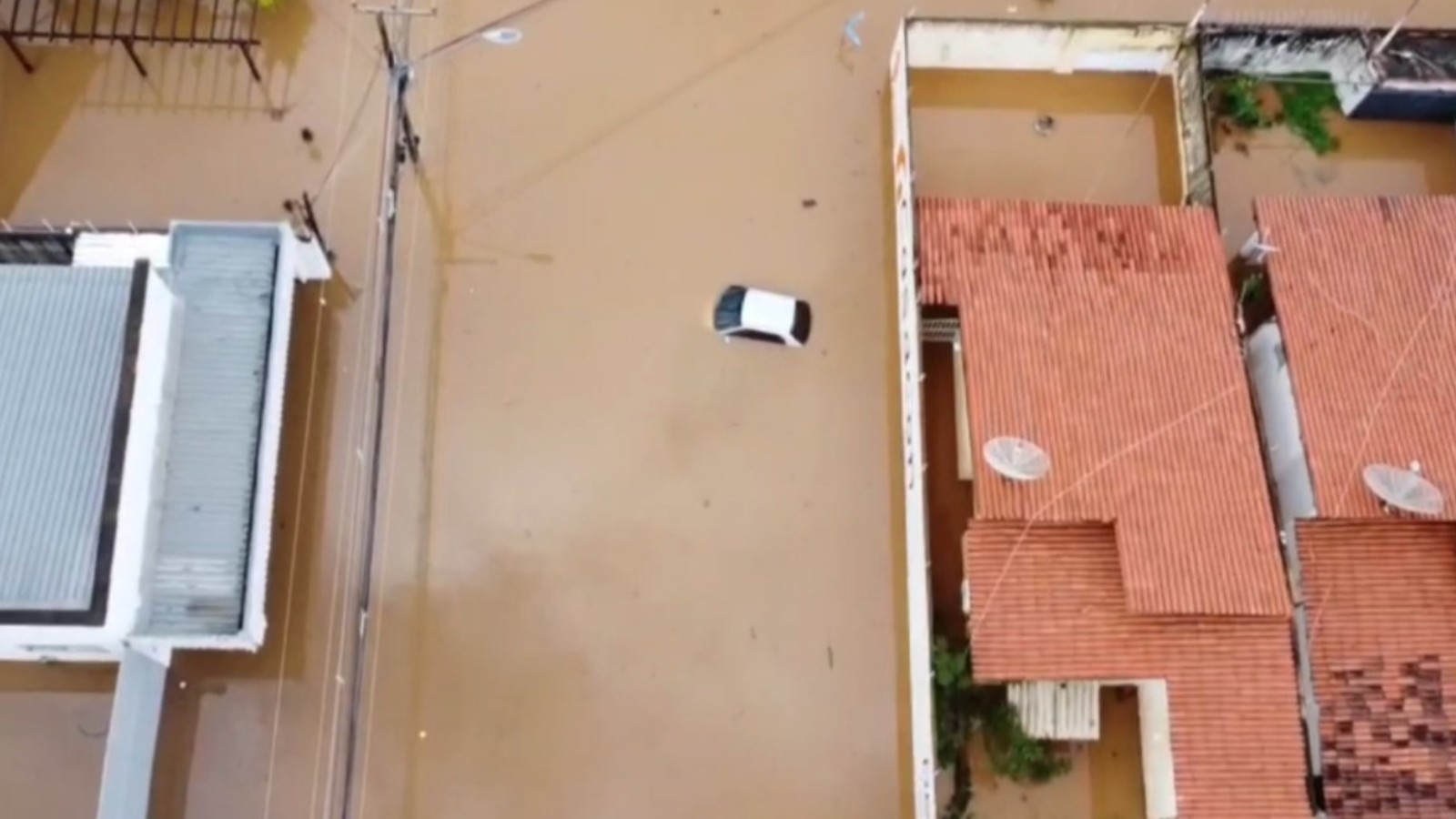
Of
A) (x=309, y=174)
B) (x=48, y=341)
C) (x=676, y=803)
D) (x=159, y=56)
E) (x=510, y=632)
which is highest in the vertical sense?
(x=159, y=56)

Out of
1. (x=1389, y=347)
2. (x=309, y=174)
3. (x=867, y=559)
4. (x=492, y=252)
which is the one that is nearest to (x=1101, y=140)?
(x=1389, y=347)

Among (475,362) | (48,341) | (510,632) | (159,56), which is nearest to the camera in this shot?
(48,341)

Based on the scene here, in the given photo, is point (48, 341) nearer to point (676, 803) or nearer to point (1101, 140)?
point (676, 803)

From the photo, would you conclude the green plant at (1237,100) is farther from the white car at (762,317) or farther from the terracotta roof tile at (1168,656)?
the terracotta roof tile at (1168,656)

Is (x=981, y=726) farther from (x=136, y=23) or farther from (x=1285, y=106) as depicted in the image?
(x=136, y=23)

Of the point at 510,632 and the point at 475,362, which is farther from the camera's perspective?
the point at 475,362

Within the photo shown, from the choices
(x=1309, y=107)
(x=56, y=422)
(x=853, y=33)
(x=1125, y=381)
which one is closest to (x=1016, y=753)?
(x=1125, y=381)

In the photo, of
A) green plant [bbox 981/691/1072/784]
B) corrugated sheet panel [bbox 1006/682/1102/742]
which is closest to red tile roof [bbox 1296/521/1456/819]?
corrugated sheet panel [bbox 1006/682/1102/742]

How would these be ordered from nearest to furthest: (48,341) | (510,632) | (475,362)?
1. (48,341)
2. (510,632)
3. (475,362)

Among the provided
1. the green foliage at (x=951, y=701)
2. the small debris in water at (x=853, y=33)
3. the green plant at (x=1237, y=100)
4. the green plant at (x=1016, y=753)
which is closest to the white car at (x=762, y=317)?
the small debris in water at (x=853, y=33)
